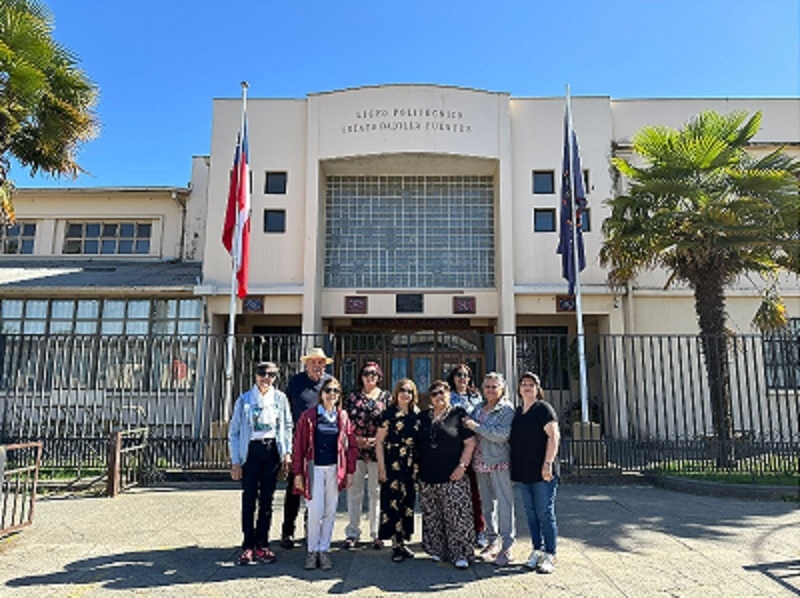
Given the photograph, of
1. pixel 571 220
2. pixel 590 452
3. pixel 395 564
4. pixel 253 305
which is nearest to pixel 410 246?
pixel 253 305

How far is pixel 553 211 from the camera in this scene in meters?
16.3

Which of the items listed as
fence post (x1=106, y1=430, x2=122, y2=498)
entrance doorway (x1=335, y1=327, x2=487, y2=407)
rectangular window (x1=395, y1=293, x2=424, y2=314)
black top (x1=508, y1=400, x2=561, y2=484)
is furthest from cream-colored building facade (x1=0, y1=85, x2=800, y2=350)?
black top (x1=508, y1=400, x2=561, y2=484)

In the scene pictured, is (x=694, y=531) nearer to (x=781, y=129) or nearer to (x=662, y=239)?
(x=662, y=239)

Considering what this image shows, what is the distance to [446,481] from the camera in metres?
5.12

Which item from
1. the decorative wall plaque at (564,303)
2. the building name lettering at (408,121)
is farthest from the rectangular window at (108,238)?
the decorative wall plaque at (564,303)

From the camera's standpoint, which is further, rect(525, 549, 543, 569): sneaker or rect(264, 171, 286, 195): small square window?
rect(264, 171, 286, 195): small square window

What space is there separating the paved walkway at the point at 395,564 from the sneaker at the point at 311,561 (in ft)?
0.23

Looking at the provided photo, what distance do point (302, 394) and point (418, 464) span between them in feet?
4.75

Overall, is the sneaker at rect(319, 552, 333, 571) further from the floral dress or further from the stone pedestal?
the stone pedestal

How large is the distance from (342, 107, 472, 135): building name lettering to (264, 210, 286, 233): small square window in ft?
9.90

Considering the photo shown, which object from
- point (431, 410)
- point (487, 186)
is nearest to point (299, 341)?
point (431, 410)

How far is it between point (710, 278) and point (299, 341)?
8.54 meters

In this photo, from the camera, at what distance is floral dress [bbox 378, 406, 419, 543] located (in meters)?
5.27

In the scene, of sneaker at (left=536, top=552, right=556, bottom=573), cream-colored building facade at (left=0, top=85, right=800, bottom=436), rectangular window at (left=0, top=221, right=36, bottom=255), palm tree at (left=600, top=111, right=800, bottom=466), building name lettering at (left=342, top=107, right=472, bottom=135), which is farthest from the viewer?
rectangular window at (left=0, top=221, right=36, bottom=255)
